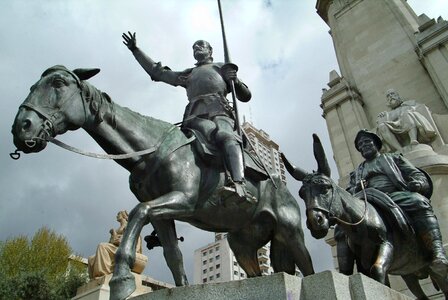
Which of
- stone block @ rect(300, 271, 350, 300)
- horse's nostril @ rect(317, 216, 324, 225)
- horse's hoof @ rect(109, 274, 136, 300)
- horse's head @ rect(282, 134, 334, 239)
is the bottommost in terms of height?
stone block @ rect(300, 271, 350, 300)

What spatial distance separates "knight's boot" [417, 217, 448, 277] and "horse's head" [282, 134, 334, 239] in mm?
1649

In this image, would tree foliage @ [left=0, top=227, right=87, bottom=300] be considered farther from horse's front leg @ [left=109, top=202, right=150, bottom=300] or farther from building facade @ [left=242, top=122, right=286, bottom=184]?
horse's front leg @ [left=109, top=202, right=150, bottom=300]

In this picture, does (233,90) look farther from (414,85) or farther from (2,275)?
(2,275)

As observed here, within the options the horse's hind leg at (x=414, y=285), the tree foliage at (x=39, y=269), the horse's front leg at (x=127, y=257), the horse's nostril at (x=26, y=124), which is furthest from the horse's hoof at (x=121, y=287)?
the tree foliage at (x=39, y=269)

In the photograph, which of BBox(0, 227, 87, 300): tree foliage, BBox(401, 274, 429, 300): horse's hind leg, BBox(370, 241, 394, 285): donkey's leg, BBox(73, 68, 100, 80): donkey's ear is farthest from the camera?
BBox(0, 227, 87, 300): tree foliage

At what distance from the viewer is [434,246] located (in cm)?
554

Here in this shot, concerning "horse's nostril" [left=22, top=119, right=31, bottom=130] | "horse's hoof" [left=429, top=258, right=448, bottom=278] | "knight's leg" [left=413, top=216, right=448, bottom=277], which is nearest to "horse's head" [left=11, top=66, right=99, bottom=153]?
"horse's nostril" [left=22, top=119, right=31, bottom=130]

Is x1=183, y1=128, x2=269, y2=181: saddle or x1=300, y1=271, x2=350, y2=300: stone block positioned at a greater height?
x1=183, y1=128, x2=269, y2=181: saddle

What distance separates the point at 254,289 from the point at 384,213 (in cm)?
308

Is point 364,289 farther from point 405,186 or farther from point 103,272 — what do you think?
point 103,272

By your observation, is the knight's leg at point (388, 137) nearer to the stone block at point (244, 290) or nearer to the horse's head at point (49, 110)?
the stone block at point (244, 290)

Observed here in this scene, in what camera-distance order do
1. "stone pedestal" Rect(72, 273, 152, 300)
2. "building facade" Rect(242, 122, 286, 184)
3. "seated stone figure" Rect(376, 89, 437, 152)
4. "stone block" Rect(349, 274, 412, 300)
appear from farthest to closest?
"seated stone figure" Rect(376, 89, 437, 152) < "stone pedestal" Rect(72, 273, 152, 300) < "building facade" Rect(242, 122, 286, 184) < "stone block" Rect(349, 274, 412, 300)

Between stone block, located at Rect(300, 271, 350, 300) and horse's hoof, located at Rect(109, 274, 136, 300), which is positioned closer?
stone block, located at Rect(300, 271, 350, 300)

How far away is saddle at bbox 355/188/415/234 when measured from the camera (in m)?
5.64
